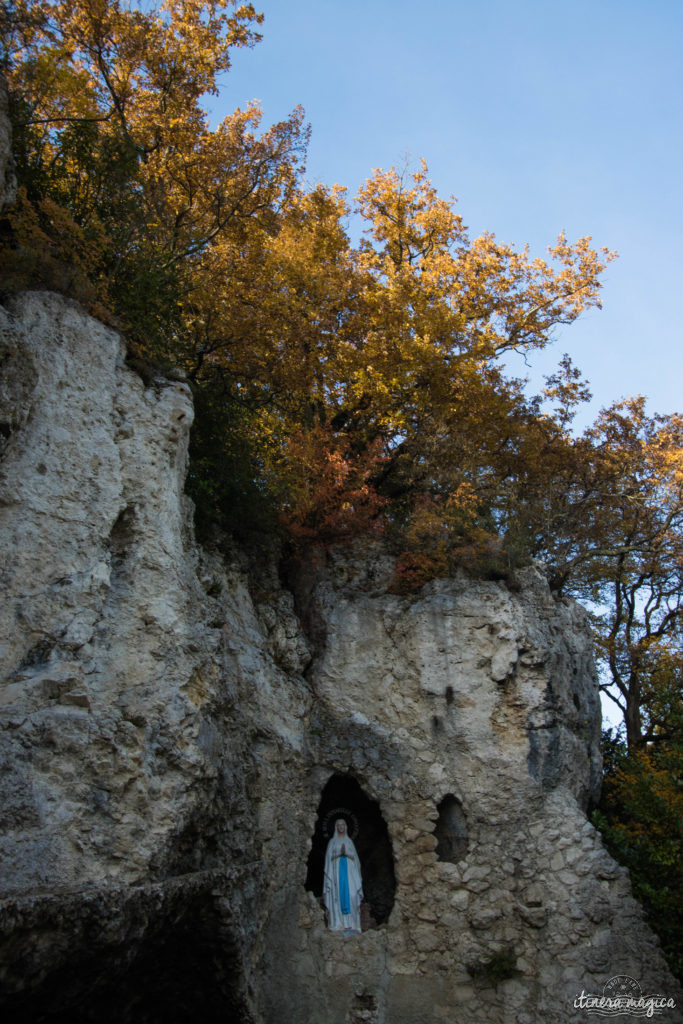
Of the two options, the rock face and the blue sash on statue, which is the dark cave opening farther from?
the blue sash on statue

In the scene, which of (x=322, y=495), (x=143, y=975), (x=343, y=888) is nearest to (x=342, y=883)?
(x=343, y=888)

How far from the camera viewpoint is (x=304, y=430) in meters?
14.6

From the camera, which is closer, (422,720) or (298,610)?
(422,720)

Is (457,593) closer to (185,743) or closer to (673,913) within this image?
(673,913)

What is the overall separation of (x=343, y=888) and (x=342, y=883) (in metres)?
0.07

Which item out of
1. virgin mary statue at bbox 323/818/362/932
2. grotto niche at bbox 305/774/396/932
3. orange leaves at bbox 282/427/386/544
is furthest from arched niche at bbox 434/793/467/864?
orange leaves at bbox 282/427/386/544

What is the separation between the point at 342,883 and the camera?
10547 mm

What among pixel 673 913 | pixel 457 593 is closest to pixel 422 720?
pixel 457 593

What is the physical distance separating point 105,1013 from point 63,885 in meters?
2.16

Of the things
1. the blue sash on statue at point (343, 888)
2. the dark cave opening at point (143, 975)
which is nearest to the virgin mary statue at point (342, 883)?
the blue sash on statue at point (343, 888)

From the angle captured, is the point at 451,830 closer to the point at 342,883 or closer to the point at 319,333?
the point at 342,883

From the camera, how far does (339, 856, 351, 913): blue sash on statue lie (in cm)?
1034

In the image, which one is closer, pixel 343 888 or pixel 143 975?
pixel 143 975

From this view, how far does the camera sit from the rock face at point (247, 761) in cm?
675
